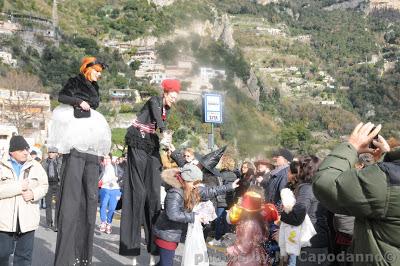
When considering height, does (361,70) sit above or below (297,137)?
above

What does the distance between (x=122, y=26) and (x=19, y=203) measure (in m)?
127

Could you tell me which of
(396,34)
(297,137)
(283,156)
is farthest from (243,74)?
(283,156)

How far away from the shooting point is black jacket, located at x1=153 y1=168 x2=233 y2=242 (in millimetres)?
4402

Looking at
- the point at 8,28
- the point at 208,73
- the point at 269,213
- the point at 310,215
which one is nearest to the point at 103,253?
the point at 269,213

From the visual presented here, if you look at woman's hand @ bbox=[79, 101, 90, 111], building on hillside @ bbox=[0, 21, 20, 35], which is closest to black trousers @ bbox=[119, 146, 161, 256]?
woman's hand @ bbox=[79, 101, 90, 111]

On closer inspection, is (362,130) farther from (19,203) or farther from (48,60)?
(48,60)

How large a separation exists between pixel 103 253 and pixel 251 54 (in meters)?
152

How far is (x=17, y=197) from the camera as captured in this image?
4336 millimetres

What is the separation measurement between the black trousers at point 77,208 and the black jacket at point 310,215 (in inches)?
62.0

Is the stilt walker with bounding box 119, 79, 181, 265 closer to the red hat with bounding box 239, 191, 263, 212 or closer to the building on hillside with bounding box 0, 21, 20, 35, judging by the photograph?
the red hat with bounding box 239, 191, 263, 212

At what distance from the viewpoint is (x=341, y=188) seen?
200cm

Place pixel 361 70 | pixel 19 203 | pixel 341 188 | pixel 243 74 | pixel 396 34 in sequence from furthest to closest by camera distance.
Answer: pixel 396 34
pixel 361 70
pixel 243 74
pixel 19 203
pixel 341 188

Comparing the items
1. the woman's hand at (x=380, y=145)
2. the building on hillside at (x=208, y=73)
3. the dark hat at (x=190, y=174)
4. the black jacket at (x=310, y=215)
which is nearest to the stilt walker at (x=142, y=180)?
the dark hat at (x=190, y=174)

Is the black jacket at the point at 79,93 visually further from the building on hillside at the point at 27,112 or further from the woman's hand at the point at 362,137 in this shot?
the building on hillside at the point at 27,112
